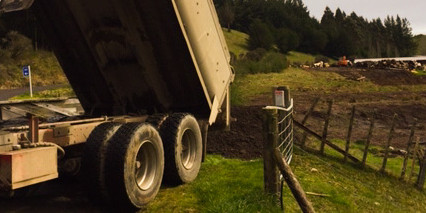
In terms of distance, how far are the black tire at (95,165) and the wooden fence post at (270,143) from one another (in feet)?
6.21

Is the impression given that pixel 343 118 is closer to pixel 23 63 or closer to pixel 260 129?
pixel 260 129

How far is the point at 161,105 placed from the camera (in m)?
7.46

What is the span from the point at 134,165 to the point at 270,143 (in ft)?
5.48

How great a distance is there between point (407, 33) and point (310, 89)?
10028 centimetres

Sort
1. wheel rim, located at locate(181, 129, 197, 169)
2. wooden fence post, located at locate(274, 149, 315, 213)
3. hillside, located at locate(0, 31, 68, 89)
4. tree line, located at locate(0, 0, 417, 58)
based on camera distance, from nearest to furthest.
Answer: wooden fence post, located at locate(274, 149, 315, 213)
wheel rim, located at locate(181, 129, 197, 169)
hillside, located at locate(0, 31, 68, 89)
tree line, located at locate(0, 0, 417, 58)

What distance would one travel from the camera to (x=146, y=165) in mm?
5590

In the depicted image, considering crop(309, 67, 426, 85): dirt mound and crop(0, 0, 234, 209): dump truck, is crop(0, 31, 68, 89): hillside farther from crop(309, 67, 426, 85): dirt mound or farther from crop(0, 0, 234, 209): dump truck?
crop(0, 0, 234, 209): dump truck

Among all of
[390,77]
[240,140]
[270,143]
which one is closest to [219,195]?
[270,143]

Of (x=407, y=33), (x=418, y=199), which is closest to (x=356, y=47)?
(x=407, y=33)

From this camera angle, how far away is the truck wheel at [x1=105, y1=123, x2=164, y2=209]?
4.85 m

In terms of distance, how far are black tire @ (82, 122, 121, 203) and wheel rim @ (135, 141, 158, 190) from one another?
0.57m

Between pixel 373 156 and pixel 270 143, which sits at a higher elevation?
pixel 270 143

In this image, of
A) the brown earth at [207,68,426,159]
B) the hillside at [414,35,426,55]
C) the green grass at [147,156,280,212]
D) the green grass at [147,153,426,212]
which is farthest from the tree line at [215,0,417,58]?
the green grass at [147,156,280,212]

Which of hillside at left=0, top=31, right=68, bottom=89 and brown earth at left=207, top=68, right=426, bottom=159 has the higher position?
hillside at left=0, top=31, right=68, bottom=89
